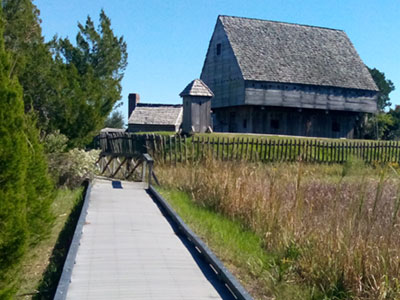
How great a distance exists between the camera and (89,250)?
634 centimetres

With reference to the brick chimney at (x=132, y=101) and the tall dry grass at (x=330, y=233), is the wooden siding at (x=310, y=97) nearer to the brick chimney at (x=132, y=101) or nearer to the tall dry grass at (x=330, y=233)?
the tall dry grass at (x=330, y=233)

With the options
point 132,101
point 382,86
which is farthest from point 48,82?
point 382,86

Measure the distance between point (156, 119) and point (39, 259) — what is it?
39.1m

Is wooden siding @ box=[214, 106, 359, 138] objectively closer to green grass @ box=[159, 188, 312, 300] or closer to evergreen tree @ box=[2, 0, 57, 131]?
evergreen tree @ box=[2, 0, 57, 131]

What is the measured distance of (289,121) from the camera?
3309 centimetres

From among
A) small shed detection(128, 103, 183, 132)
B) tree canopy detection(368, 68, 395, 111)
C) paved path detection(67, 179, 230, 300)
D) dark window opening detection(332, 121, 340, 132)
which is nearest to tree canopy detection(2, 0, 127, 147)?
paved path detection(67, 179, 230, 300)

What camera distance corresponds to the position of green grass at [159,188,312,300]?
17.9ft

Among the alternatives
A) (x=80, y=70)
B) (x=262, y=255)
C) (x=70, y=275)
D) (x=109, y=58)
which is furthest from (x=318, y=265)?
(x=109, y=58)

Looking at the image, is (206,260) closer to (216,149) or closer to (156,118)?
(216,149)

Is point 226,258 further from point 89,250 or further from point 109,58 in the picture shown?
point 109,58

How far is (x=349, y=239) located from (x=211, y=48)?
31219 mm

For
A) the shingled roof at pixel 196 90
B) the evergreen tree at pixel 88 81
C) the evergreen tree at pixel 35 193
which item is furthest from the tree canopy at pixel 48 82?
the shingled roof at pixel 196 90

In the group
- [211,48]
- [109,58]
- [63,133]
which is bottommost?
[63,133]

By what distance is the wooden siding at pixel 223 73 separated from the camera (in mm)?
31250
